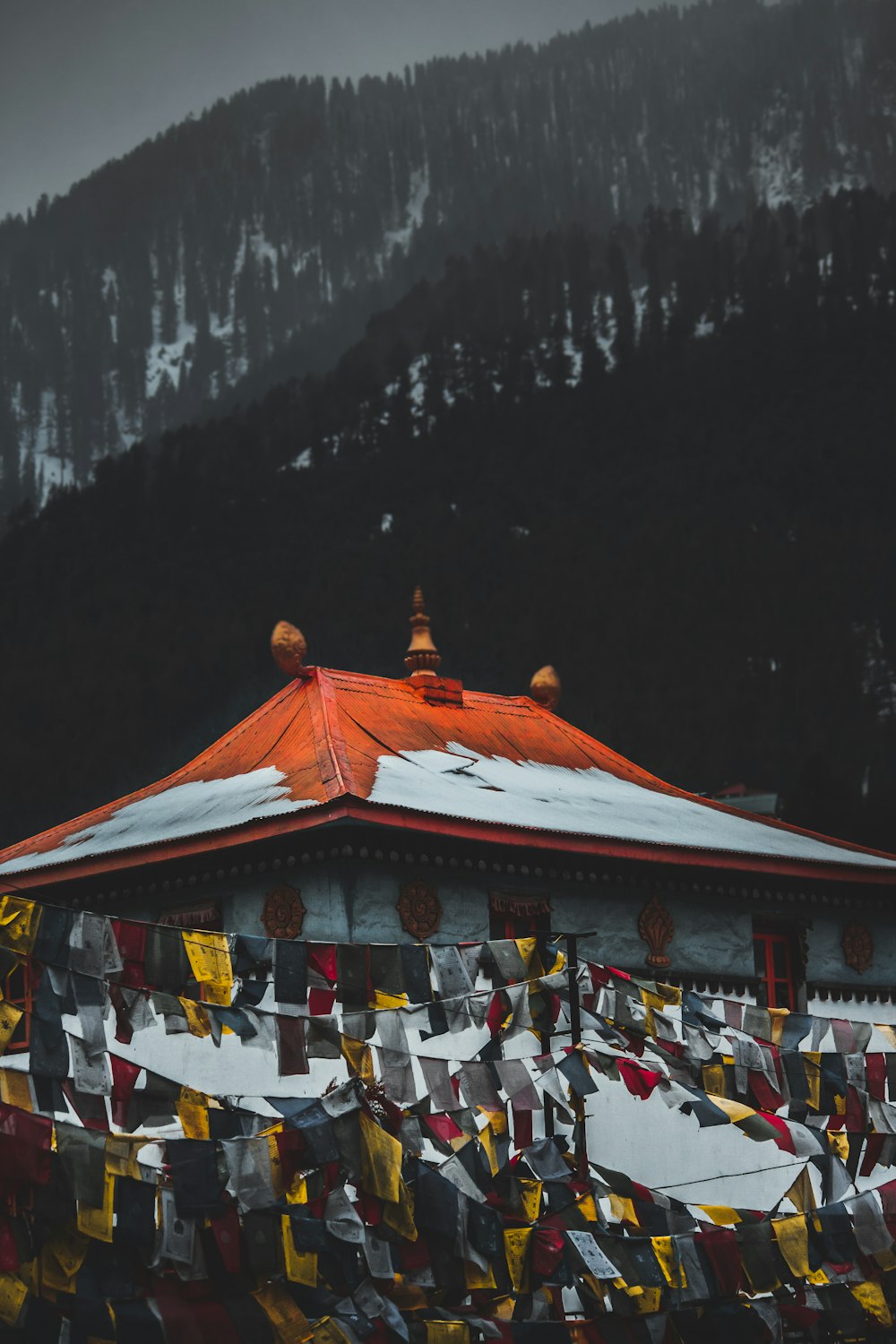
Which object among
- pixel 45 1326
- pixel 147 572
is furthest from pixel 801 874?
pixel 147 572

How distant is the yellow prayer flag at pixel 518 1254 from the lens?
14648 mm

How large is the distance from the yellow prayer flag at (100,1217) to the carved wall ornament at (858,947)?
14849 mm

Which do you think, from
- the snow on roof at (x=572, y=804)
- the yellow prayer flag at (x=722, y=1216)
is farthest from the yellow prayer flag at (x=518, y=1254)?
the snow on roof at (x=572, y=804)

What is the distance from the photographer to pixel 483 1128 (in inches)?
602

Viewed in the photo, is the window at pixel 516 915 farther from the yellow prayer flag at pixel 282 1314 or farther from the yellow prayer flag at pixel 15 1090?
the yellow prayer flag at pixel 15 1090

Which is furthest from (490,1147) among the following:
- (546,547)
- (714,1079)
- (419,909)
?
(546,547)

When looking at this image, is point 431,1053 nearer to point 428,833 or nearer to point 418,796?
point 428,833

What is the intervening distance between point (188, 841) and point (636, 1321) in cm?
817

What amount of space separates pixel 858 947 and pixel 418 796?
317 inches

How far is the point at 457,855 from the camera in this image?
20.7 metres

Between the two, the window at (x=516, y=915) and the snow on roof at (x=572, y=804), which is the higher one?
the snow on roof at (x=572, y=804)

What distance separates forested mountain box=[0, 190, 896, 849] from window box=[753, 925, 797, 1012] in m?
43.8

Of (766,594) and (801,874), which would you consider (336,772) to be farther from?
(766,594)

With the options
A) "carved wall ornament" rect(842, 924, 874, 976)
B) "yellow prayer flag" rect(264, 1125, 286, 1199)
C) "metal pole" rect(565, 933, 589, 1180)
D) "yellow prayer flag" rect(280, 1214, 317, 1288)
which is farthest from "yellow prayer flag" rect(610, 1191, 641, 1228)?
"carved wall ornament" rect(842, 924, 874, 976)
